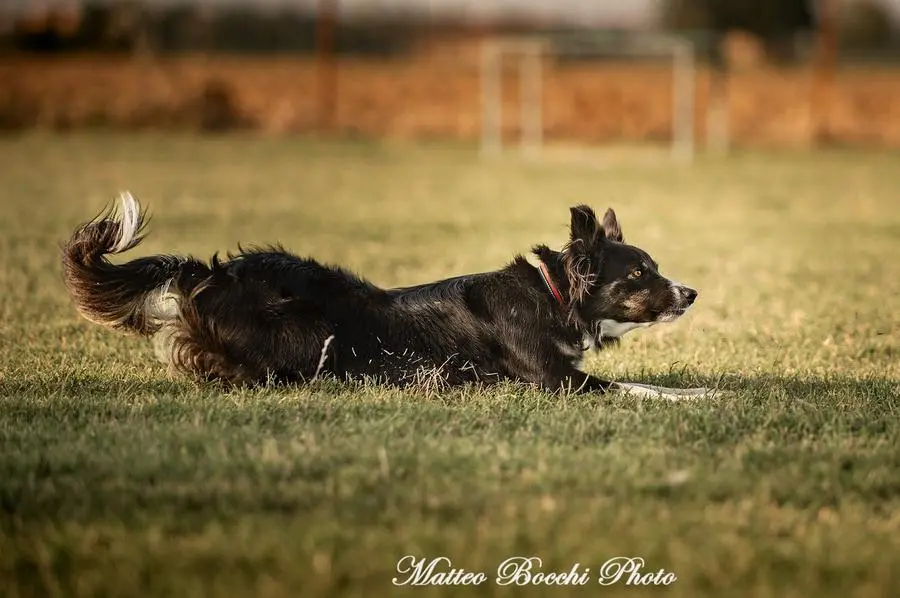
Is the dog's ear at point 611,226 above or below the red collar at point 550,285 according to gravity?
above

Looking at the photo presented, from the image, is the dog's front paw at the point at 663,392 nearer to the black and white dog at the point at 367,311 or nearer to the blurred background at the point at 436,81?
the black and white dog at the point at 367,311

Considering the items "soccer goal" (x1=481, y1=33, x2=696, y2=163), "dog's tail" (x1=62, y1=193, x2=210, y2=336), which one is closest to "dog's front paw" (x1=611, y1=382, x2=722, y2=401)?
"dog's tail" (x1=62, y1=193, x2=210, y2=336)

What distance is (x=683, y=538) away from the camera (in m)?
4.20

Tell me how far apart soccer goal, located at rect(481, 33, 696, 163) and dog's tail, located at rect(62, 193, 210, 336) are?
26.8m

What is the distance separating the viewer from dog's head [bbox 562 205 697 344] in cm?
660

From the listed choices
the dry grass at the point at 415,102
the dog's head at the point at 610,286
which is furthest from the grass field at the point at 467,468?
the dry grass at the point at 415,102

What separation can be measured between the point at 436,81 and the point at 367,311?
1382 inches

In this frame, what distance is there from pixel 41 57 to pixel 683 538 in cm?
4130

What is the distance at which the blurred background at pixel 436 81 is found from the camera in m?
36.5

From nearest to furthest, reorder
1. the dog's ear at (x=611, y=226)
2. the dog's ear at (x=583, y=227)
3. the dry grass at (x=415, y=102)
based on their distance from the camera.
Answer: the dog's ear at (x=583, y=227) → the dog's ear at (x=611, y=226) → the dry grass at (x=415, y=102)

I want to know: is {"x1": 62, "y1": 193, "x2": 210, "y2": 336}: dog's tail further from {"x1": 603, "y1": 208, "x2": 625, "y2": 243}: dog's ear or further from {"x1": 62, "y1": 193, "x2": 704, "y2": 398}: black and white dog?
{"x1": 603, "y1": 208, "x2": 625, "y2": 243}: dog's ear

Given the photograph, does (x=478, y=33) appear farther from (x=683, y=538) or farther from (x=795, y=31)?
(x=683, y=538)

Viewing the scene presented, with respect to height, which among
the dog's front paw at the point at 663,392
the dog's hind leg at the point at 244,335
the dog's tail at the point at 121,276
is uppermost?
the dog's tail at the point at 121,276

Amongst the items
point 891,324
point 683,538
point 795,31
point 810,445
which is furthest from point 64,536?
point 795,31
